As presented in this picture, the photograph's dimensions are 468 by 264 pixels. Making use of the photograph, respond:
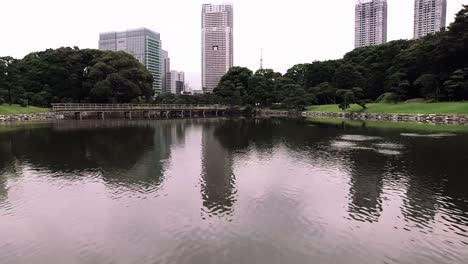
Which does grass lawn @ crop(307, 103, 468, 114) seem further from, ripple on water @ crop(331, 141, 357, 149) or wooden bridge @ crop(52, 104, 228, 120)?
wooden bridge @ crop(52, 104, 228, 120)

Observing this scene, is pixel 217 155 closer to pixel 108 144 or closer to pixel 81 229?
pixel 108 144

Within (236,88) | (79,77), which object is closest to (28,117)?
(79,77)

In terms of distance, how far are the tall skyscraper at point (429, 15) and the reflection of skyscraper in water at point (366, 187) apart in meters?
129

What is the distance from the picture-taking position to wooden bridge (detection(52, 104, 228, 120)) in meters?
65.7

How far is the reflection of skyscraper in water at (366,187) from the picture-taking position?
1305 cm

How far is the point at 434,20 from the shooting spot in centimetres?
13500

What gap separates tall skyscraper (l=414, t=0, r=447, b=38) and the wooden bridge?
303 feet

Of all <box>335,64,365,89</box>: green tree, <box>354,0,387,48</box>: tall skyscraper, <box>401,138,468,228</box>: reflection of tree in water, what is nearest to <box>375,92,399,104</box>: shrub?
<box>335,64,365,89</box>: green tree

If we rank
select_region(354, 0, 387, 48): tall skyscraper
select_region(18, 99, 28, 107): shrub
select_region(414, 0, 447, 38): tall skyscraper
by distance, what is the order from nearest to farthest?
select_region(18, 99, 28, 107): shrub < select_region(414, 0, 447, 38): tall skyscraper < select_region(354, 0, 387, 48): tall skyscraper

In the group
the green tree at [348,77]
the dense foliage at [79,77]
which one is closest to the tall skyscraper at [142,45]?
the dense foliage at [79,77]

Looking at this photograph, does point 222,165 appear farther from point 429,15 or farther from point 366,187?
point 429,15

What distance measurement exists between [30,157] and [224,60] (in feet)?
545

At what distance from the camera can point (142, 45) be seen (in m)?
157

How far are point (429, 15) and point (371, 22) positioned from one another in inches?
822
